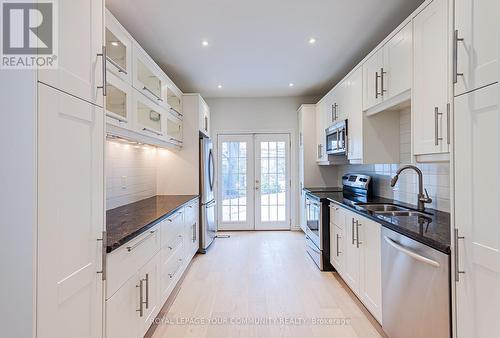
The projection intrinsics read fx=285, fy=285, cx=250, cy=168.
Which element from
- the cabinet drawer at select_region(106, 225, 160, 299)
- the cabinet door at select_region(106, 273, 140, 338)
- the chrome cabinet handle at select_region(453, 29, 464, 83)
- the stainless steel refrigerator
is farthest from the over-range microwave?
the cabinet door at select_region(106, 273, 140, 338)

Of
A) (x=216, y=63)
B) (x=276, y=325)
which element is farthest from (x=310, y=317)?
(x=216, y=63)

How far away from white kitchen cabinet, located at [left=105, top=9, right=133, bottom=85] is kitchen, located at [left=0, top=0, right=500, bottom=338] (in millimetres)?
16

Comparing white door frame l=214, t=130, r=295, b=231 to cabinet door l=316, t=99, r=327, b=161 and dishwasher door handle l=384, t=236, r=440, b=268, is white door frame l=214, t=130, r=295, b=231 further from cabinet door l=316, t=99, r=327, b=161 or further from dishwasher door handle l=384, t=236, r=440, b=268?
dishwasher door handle l=384, t=236, r=440, b=268

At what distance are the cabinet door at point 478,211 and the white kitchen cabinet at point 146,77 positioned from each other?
2324mm

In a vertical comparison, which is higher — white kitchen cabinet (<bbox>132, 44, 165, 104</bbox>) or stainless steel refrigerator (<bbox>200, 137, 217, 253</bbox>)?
white kitchen cabinet (<bbox>132, 44, 165, 104</bbox>)

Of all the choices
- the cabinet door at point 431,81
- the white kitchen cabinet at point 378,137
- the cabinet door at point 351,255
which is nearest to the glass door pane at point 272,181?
the white kitchen cabinet at point 378,137

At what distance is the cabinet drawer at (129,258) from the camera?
151 centimetres

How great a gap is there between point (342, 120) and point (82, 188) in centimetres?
316

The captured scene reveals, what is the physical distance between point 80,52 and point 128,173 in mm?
2060

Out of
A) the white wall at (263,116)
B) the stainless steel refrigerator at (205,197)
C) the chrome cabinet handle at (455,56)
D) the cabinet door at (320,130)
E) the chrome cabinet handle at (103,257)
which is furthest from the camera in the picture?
the white wall at (263,116)

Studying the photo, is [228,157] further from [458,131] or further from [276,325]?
[458,131]

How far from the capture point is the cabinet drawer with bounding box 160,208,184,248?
2475 mm
